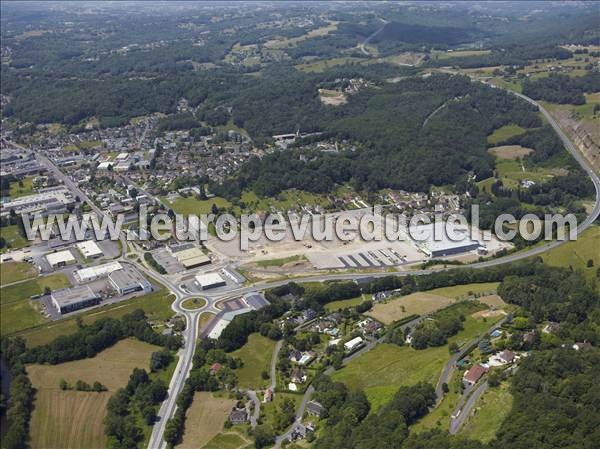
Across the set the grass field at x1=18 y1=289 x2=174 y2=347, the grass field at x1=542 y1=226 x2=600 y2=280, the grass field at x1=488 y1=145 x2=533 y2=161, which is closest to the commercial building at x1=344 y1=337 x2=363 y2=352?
the grass field at x1=18 y1=289 x2=174 y2=347

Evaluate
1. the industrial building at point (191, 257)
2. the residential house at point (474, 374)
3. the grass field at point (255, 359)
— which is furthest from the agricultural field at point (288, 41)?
the residential house at point (474, 374)

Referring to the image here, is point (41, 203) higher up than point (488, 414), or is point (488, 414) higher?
point (488, 414)

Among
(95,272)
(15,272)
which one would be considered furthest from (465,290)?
(15,272)

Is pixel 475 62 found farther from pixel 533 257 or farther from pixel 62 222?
pixel 62 222

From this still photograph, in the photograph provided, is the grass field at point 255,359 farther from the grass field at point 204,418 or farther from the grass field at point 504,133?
the grass field at point 504,133

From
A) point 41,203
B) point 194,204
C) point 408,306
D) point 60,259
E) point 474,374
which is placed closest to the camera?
point 474,374

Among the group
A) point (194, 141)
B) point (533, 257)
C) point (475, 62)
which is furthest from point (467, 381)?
point (475, 62)

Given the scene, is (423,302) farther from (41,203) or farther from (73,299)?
(41,203)
